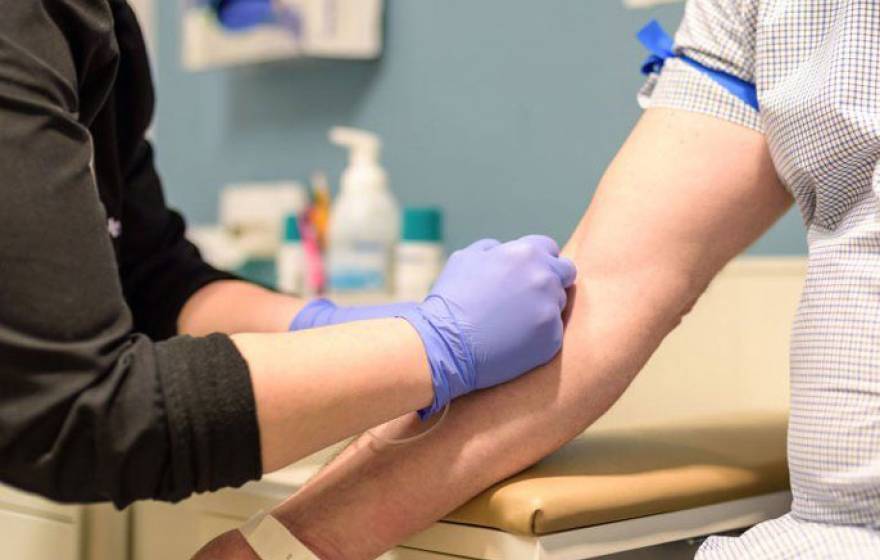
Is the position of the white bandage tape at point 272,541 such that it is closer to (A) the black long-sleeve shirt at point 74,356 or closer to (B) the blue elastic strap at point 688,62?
(A) the black long-sleeve shirt at point 74,356

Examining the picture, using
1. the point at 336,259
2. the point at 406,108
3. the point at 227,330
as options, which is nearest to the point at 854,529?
the point at 227,330

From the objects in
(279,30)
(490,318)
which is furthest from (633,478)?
(279,30)

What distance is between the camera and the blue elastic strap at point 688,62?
80 centimetres

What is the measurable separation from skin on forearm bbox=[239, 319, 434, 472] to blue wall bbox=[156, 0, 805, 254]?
2.29 feet

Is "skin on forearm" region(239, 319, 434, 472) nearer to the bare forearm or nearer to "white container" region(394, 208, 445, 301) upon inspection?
the bare forearm

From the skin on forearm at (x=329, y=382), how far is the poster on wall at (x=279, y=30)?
1055 mm

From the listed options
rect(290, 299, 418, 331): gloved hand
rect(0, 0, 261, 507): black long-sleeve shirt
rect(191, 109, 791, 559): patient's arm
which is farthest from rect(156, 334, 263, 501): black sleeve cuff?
rect(290, 299, 418, 331): gloved hand

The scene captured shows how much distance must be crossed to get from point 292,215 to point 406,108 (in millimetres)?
241

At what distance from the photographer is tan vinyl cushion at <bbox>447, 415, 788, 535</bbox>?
0.67 m

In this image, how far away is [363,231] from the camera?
1.56m

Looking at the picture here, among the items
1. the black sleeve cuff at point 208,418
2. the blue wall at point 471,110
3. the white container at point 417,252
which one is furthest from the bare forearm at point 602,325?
the white container at point 417,252

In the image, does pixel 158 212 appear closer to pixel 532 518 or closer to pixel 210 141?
pixel 532 518

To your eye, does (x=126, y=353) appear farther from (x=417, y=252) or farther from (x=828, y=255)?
(x=417, y=252)

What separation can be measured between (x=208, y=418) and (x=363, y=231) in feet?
3.16
